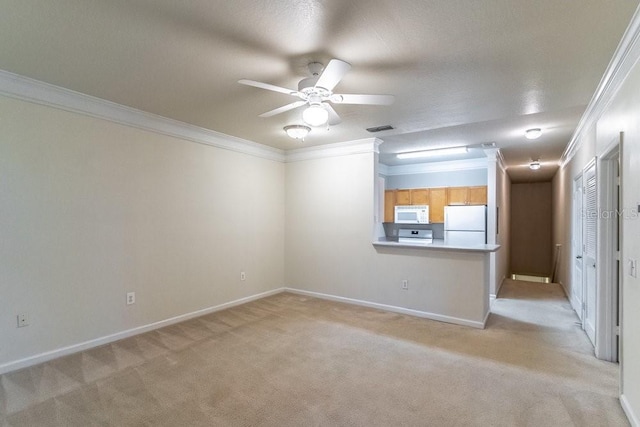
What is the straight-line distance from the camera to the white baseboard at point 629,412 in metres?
1.91

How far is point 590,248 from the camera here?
362 cm

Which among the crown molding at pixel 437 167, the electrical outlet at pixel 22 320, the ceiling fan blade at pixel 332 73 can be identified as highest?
the crown molding at pixel 437 167

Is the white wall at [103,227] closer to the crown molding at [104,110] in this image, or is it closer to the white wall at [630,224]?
the crown molding at [104,110]

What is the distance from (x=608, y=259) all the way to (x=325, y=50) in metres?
3.21

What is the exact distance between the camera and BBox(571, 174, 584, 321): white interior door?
420 cm

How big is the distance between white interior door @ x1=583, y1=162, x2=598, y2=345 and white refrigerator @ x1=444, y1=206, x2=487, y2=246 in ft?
5.25

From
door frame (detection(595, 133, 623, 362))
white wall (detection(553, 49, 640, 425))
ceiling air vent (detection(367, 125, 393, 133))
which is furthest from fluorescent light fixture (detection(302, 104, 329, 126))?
door frame (detection(595, 133, 623, 362))

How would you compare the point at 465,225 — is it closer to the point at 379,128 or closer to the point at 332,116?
the point at 379,128

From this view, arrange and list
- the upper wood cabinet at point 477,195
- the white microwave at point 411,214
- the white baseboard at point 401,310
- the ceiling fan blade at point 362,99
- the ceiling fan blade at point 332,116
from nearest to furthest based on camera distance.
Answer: the ceiling fan blade at point 362,99 < the ceiling fan blade at point 332,116 < the white baseboard at point 401,310 < the upper wood cabinet at point 477,195 < the white microwave at point 411,214

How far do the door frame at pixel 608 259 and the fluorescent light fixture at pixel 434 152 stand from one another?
2.45m

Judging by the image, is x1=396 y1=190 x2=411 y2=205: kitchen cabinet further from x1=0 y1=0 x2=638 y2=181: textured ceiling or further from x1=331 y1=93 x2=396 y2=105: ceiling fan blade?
x1=331 y1=93 x2=396 y2=105: ceiling fan blade

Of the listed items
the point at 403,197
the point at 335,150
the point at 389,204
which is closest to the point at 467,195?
the point at 403,197

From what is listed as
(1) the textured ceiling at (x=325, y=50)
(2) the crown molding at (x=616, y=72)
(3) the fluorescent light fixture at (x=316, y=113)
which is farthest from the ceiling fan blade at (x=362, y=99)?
(2) the crown molding at (x=616, y=72)

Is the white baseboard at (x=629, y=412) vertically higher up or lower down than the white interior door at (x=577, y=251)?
lower down
